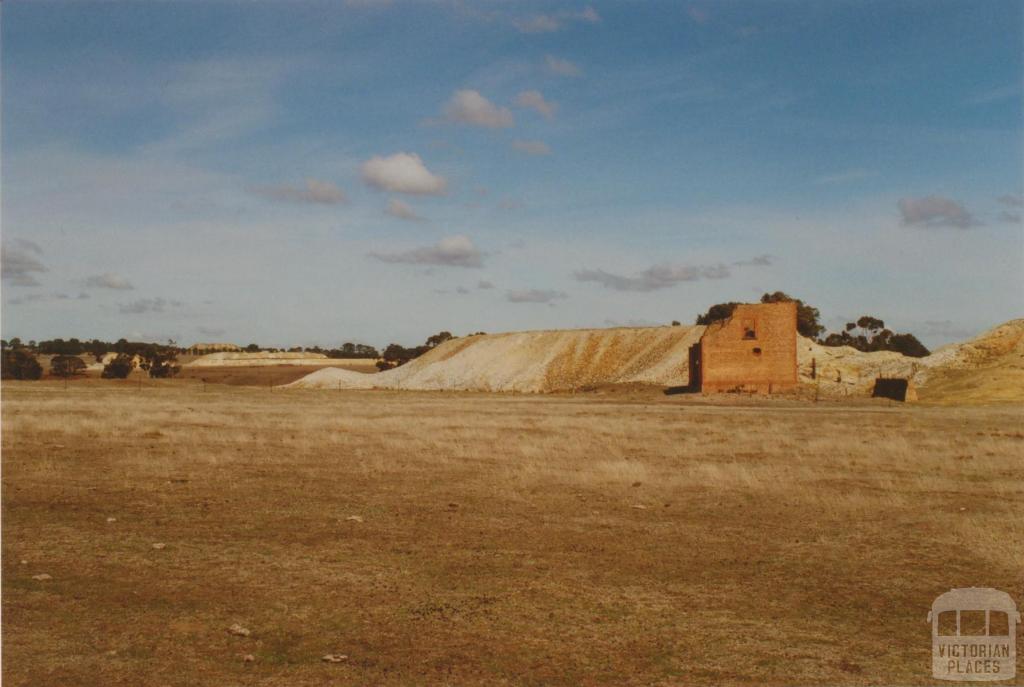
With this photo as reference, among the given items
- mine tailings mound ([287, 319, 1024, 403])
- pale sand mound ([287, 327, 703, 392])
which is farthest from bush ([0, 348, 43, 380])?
pale sand mound ([287, 327, 703, 392])

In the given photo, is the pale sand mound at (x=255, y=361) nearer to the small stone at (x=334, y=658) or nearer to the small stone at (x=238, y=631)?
the small stone at (x=238, y=631)

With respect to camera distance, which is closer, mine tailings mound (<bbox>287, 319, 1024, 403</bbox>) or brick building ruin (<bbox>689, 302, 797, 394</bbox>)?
brick building ruin (<bbox>689, 302, 797, 394</bbox>)

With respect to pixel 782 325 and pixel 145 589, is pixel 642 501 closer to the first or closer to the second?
pixel 145 589

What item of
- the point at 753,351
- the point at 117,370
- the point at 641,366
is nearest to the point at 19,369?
the point at 117,370

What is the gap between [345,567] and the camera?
29.0 ft

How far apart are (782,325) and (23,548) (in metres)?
57.6

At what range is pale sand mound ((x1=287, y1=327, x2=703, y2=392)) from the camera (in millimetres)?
88938

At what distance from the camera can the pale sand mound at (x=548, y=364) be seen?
88.9 m

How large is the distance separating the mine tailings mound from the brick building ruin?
345 cm

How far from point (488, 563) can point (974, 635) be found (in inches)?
193

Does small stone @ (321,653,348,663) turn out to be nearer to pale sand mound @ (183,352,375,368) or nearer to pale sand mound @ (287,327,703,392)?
pale sand mound @ (287,327,703,392)

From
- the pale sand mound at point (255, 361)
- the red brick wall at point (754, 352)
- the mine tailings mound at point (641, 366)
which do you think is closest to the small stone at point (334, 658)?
the red brick wall at point (754, 352)

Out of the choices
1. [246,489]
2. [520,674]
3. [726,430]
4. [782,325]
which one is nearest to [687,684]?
[520,674]

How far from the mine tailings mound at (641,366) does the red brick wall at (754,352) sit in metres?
3.58
